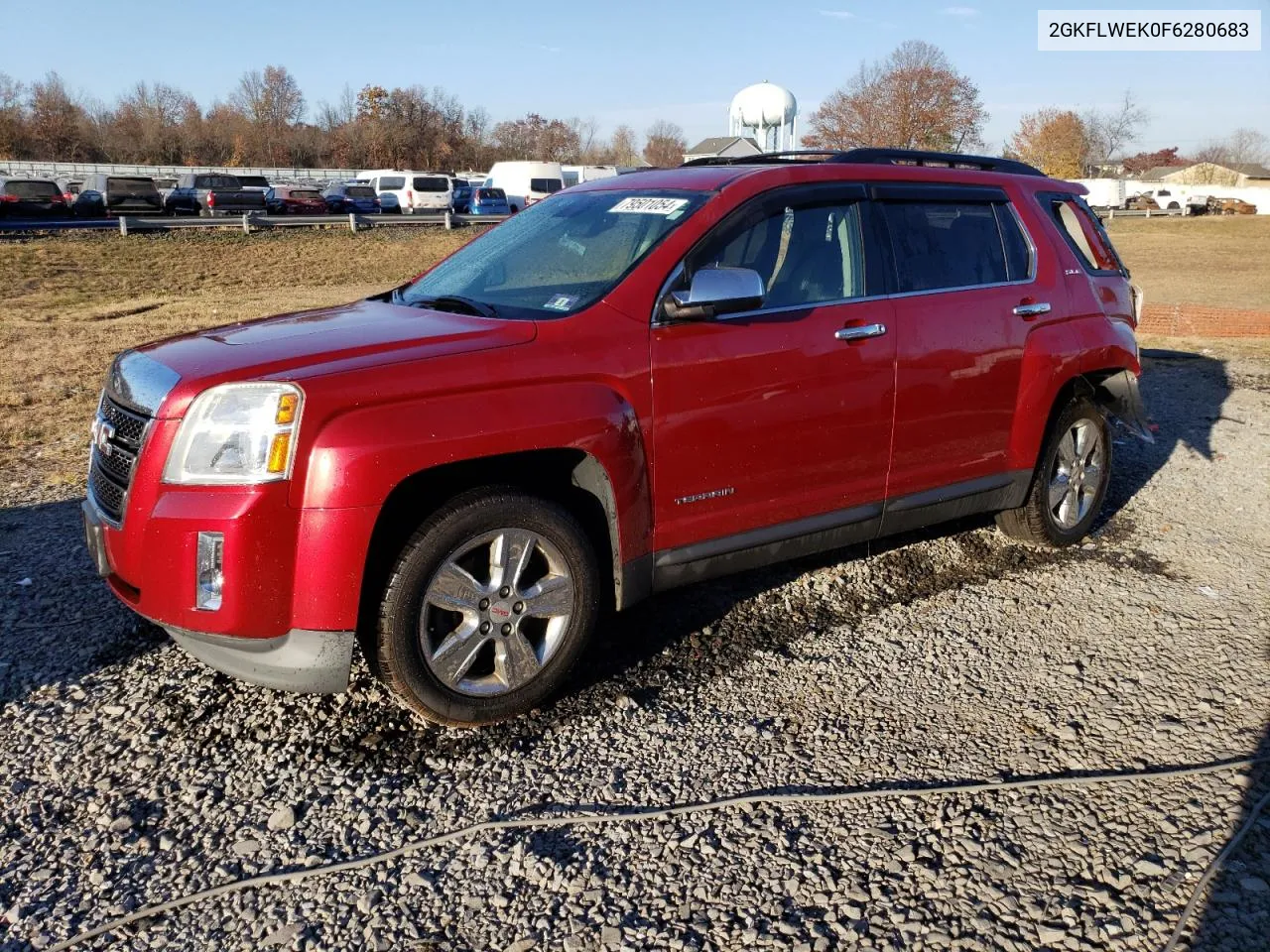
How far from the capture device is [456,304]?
4.08 m

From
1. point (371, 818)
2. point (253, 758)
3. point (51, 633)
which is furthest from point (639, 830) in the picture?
point (51, 633)

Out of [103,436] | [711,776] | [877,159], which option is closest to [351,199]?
[877,159]

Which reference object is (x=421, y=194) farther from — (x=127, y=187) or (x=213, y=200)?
(x=127, y=187)

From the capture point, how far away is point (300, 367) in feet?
10.6

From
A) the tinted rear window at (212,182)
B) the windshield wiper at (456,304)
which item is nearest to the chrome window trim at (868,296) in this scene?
the windshield wiper at (456,304)

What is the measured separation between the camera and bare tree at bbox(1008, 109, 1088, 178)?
75312 millimetres

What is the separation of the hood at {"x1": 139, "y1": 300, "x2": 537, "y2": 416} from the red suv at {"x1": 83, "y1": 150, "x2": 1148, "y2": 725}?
0.06 feet

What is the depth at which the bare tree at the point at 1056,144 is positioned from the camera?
75.3 meters

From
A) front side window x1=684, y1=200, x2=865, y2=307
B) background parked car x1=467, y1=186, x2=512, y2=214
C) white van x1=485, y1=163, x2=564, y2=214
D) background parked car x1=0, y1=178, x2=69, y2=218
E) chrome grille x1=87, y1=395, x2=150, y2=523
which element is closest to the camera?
chrome grille x1=87, y1=395, x2=150, y2=523

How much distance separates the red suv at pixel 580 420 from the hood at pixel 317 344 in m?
0.02

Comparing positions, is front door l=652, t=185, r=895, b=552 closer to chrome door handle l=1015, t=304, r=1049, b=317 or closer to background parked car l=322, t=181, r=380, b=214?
chrome door handle l=1015, t=304, r=1049, b=317

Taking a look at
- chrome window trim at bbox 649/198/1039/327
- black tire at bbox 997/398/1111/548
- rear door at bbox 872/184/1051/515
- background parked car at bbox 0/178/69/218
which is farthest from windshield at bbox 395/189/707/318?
background parked car at bbox 0/178/69/218

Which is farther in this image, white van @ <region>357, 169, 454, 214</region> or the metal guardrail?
white van @ <region>357, 169, 454, 214</region>

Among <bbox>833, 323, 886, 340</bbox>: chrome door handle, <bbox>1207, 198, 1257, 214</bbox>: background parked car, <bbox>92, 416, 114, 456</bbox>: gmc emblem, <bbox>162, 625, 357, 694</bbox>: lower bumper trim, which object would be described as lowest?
<bbox>162, 625, 357, 694</bbox>: lower bumper trim
